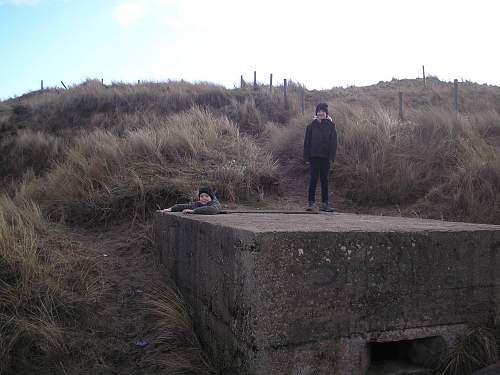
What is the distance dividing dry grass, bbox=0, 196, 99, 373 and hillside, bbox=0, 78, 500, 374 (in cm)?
1

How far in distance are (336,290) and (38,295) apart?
2.56m

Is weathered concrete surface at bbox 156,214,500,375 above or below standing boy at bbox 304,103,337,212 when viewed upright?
below

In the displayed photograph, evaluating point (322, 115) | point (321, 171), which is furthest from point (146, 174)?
point (322, 115)

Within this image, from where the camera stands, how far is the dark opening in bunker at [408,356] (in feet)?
10.3

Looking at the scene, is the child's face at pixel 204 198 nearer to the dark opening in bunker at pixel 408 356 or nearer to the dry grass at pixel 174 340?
the dry grass at pixel 174 340

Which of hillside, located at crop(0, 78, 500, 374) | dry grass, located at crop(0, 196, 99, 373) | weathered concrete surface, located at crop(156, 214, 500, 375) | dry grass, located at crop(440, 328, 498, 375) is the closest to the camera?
weathered concrete surface, located at crop(156, 214, 500, 375)

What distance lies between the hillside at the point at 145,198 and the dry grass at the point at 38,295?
1cm

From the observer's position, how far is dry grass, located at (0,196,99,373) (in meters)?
3.65

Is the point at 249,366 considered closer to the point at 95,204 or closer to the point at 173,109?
the point at 95,204

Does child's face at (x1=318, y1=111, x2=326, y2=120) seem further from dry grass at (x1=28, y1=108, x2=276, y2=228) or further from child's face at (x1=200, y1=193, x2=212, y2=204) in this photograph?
child's face at (x1=200, y1=193, x2=212, y2=204)

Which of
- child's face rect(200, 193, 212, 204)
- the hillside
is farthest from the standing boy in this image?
child's face rect(200, 193, 212, 204)

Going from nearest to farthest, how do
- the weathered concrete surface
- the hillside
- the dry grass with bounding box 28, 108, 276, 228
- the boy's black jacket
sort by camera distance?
the weathered concrete surface → the hillside → the dry grass with bounding box 28, 108, 276, 228 → the boy's black jacket

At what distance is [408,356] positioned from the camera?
3.29 m

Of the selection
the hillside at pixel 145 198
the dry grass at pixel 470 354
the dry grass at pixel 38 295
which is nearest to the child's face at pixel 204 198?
the hillside at pixel 145 198
